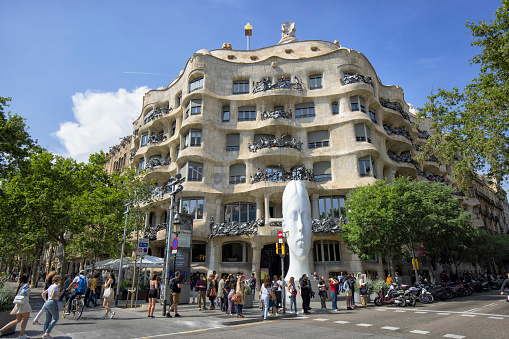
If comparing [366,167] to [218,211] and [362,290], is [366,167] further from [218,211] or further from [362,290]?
[362,290]

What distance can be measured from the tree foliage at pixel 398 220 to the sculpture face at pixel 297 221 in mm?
5625

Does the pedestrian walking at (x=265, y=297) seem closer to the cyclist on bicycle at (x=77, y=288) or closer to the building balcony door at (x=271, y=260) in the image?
the cyclist on bicycle at (x=77, y=288)

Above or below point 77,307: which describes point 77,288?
above

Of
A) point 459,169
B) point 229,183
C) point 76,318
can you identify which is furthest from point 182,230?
point 459,169

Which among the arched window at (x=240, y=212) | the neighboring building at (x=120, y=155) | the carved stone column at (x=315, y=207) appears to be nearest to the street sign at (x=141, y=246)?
the arched window at (x=240, y=212)

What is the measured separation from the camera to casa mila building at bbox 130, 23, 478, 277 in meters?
29.3

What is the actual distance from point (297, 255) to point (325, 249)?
39.2ft

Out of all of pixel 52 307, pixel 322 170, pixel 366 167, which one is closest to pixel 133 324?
pixel 52 307

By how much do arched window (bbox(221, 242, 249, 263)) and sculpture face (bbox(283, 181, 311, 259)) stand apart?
11518 mm

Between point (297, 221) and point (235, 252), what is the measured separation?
1286cm

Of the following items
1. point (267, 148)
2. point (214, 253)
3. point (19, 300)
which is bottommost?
point (19, 300)

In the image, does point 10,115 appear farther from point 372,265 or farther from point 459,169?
point 372,265

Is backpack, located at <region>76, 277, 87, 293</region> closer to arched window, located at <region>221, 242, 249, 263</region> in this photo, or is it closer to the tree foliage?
the tree foliage

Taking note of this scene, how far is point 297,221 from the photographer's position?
19656 millimetres
